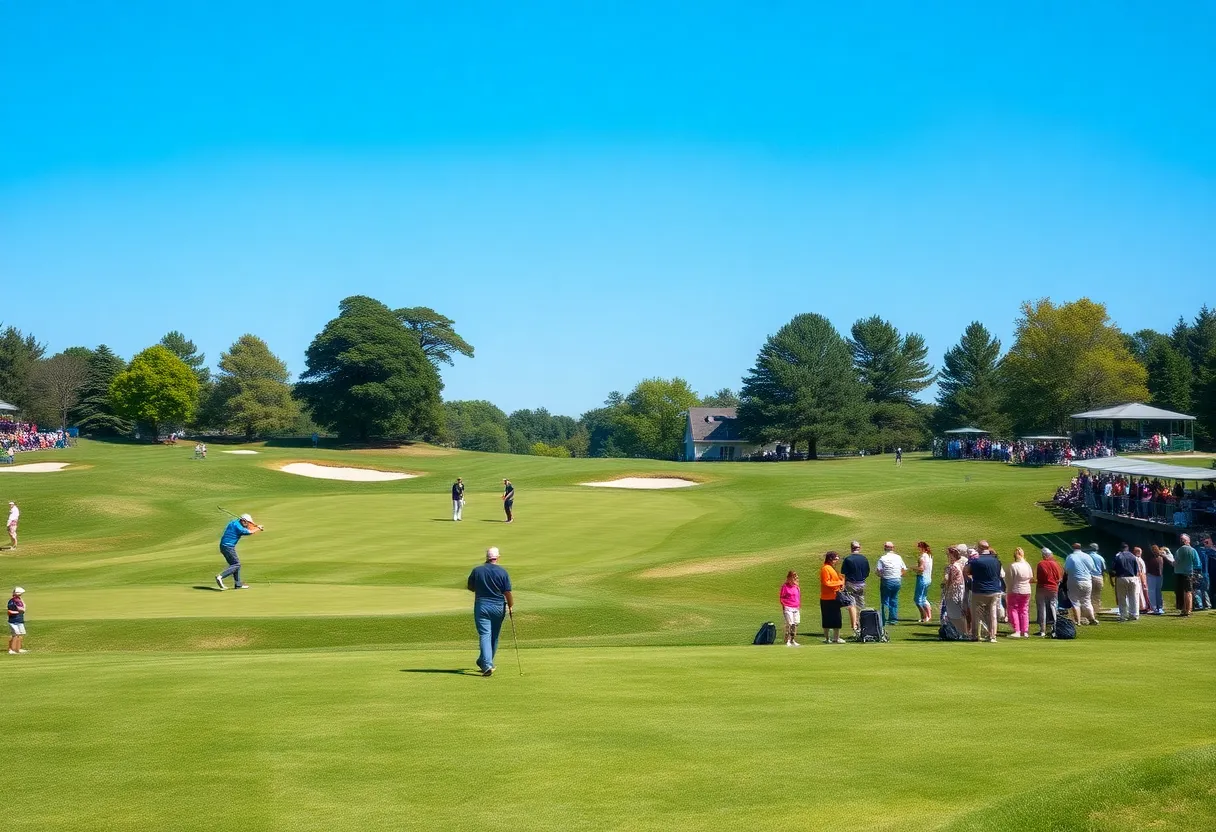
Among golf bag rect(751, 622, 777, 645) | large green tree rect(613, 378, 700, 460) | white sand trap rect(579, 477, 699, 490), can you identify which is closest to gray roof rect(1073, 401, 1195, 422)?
white sand trap rect(579, 477, 699, 490)

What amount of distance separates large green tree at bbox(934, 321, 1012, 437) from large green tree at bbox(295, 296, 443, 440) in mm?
64157

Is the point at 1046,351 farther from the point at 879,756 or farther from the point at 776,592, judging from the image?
the point at 879,756

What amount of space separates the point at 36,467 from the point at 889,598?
57.5m

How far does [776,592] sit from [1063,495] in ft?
69.4

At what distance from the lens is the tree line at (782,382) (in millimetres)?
95375

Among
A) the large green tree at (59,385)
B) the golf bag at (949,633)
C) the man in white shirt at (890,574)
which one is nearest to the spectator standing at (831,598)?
the golf bag at (949,633)

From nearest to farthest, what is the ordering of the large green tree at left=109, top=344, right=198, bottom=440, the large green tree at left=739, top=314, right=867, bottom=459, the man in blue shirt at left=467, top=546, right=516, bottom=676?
the man in blue shirt at left=467, top=546, right=516, bottom=676 → the large green tree at left=739, top=314, right=867, bottom=459 → the large green tree at left=109, top=344, right=198, bottom=440

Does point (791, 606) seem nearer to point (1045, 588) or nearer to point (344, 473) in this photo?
point (1045, 588)

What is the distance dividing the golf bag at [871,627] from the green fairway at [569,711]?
548mm

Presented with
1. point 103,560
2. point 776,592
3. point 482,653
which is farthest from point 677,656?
point 103,560

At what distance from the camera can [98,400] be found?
11556 cm

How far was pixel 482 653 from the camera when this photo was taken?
15844 millimetres

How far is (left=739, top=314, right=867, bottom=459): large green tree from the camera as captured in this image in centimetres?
10906

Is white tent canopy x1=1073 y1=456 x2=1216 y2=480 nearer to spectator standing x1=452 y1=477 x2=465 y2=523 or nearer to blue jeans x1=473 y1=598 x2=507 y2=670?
spectator standing x1=452 y1=477 x2=465 y2=523
